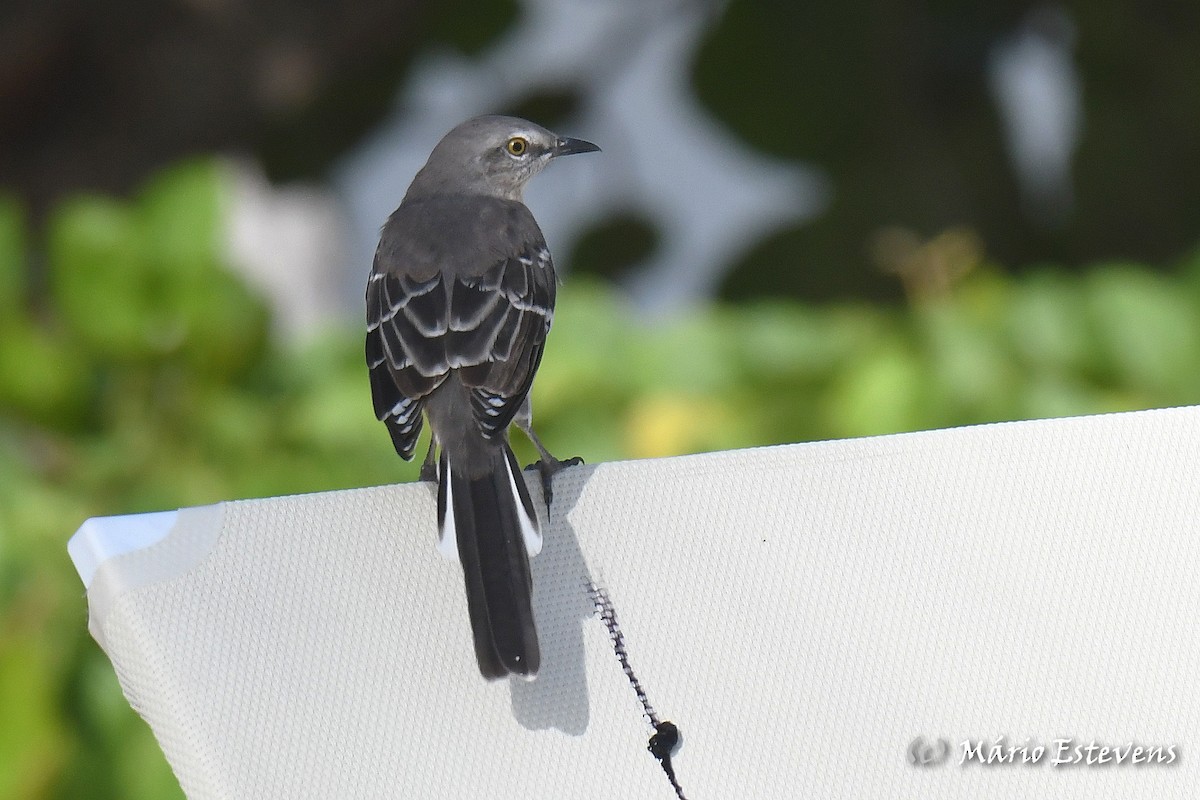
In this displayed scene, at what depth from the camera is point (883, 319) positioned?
138 inches

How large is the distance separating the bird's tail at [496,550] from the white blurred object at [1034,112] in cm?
320

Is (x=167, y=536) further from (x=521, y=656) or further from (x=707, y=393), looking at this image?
(x=707, y=393)

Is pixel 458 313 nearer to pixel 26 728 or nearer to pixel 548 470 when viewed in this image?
pixel 548 470

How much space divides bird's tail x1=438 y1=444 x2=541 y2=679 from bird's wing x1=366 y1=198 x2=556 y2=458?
0.37 ft

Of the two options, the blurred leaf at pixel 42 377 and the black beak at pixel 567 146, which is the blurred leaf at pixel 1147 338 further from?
the blurred leaf at pixel 42 377

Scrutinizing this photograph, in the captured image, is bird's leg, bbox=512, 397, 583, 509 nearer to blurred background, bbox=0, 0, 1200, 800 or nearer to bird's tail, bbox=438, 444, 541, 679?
bird's tail, bbox=438, 444, 541, 679

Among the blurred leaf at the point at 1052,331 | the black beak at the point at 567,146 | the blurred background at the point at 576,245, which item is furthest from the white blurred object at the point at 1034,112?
the black beak at the point at 567,146

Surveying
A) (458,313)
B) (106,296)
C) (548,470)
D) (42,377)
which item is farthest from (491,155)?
(42,377)

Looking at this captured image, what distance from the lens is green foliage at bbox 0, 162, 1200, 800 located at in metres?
2.69

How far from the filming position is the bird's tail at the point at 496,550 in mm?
1238

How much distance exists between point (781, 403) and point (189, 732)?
6.18 feet

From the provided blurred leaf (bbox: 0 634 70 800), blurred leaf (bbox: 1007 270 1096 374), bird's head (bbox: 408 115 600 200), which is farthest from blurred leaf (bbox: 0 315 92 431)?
blurred leaf (bbox: 1007 270 1096 374)

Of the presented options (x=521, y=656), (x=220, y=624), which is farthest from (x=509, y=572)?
(x=220, y=624)

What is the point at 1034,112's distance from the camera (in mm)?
4625
